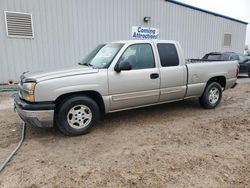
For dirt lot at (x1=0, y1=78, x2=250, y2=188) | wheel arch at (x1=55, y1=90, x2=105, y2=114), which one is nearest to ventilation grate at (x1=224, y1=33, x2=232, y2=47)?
dirt lot at (x1=0, y1=78, x2=250, y2=188)

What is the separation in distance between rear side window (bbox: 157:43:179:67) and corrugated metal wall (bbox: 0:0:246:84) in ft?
11.1

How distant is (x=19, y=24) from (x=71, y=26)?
86.3 inches

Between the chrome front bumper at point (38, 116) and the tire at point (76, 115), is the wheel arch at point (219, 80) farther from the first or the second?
the chrome front bumper at point (38, 116)

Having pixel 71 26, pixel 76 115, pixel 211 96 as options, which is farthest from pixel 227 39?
pixel 76 115

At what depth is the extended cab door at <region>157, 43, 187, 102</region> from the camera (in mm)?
5012

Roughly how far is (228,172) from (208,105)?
3284 millimetres

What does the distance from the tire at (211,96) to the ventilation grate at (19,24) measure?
7.35 metres

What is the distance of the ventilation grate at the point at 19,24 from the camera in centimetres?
870

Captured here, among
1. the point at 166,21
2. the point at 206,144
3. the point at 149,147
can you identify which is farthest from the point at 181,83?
the point at 166,21

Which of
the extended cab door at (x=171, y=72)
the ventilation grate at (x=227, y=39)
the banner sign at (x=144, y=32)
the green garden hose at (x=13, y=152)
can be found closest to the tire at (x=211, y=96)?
the extended cab door at (x=171, y=72)

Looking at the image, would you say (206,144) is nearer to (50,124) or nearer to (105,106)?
(105,106)

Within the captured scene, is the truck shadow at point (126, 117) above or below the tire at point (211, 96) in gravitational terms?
below

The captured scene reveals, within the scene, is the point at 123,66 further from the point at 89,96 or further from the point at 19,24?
the point at 19,24

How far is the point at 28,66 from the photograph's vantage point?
369 inches
